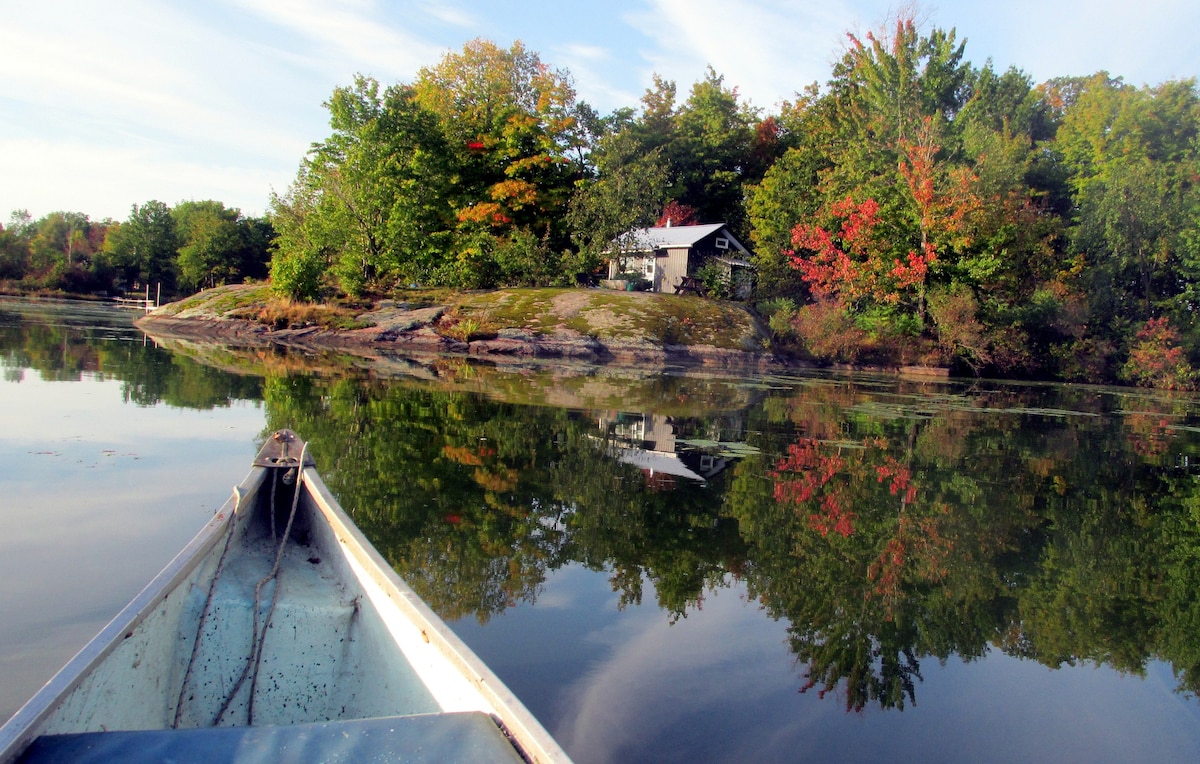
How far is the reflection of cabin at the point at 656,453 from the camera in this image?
27.8 ft

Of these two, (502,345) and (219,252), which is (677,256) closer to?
(502,345)

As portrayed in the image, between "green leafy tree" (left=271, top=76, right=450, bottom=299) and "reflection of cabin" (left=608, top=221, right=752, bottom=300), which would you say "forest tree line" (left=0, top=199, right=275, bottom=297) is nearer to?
"green leafy tree" (left=271, top=76, right=450, bottom=299)

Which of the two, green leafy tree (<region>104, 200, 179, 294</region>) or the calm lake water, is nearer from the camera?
the calm lake water

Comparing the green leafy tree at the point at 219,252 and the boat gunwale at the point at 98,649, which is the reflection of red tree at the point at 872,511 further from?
the green leafy tree at the point at 219,252

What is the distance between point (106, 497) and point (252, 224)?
64.2 metres

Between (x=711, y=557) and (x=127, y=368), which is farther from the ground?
(x=127, y=368)

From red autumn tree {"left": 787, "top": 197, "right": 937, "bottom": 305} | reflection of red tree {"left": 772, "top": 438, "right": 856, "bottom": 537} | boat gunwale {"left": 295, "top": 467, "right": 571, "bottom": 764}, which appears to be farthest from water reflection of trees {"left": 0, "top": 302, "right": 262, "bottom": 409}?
red autumn tree {"left": 787, "top": 197, "right": 937, "bottom": 305}

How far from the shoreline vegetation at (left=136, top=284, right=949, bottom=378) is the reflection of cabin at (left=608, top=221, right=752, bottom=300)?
3.97 m

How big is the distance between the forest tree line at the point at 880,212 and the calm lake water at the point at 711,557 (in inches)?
662

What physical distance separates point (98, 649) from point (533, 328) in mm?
25394

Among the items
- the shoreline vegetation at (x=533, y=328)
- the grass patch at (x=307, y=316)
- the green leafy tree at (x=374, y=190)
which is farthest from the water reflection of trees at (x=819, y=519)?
the green leafy tree at (x=374, y=190)

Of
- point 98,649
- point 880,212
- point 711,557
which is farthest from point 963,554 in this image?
point 880,212

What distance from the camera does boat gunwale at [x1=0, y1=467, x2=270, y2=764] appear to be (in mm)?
1901

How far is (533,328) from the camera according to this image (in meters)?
27.5
